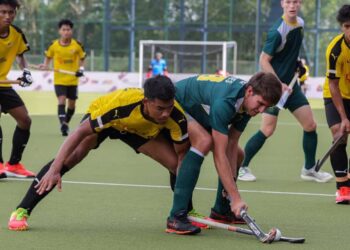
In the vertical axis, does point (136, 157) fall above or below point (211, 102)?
below

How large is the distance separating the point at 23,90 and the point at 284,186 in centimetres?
2500

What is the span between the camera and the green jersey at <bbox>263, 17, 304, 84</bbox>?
8836mm

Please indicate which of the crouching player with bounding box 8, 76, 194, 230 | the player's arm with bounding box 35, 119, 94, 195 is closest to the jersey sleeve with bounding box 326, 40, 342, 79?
the crouching player with bounding box 8, 76, 194, 230

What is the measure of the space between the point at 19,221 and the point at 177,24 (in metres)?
32.8

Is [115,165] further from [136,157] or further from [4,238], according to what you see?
[4,238]

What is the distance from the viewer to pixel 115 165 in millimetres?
10320

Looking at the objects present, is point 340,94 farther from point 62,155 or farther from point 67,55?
point 67,55

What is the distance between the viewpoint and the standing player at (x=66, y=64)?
14660 mm

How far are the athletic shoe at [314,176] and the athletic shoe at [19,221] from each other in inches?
153

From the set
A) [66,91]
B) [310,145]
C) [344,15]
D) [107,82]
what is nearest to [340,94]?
[344,15]

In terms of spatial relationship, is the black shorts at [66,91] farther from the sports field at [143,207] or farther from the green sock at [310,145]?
the green sock at [310,145]

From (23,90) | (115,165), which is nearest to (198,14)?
(23,90)

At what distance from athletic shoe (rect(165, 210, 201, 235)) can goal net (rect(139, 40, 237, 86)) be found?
28143 mm

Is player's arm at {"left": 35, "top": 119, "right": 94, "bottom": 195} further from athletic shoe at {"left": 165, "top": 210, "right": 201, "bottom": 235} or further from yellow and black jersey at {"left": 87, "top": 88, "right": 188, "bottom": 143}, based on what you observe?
athletic shoe at {"left": 165, "top": 210, "right": 201, "bottom": 235}
